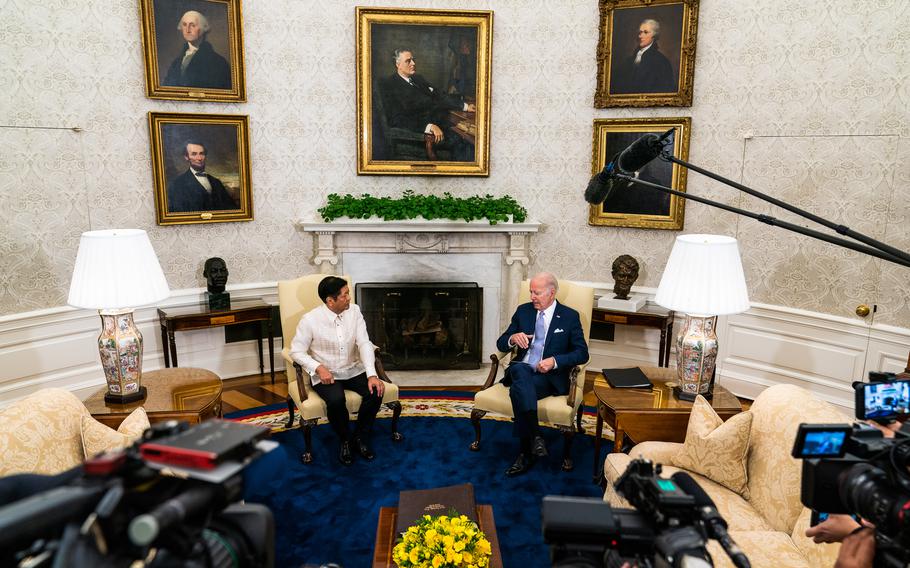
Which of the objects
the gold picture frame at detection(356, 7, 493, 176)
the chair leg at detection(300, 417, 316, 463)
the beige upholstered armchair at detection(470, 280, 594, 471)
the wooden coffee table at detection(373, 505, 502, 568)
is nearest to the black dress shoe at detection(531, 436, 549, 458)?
the beige upholstered armchair at detection(470, 280, 594, 471)

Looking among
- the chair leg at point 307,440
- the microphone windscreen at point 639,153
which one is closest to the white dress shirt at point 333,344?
the chair leg at point 307,440

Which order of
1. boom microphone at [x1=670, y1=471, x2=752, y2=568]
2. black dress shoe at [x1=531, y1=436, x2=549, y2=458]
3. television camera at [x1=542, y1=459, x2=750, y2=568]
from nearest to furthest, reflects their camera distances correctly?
boom microphone at [x1=670, y1=471, x2=752, y2=568], television camera at [x1=542, y1=459, x2=750, y2=568], black dress shoe at [x1=531, y1=436, x2=549, y2=458]

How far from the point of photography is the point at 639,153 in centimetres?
213

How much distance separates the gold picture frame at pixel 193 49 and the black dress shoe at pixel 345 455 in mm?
3378

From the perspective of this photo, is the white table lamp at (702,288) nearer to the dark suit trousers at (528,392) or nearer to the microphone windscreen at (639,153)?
the dark suit trousers at (528,392)

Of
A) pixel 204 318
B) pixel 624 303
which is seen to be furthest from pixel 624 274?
pixel 204 318

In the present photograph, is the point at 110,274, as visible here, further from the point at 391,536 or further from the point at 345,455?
the point at 391,536

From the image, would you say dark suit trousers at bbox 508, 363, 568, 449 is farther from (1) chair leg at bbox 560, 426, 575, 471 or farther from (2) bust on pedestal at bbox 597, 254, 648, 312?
(2) bust on pedestal at bbox 597, 254, 648, 312

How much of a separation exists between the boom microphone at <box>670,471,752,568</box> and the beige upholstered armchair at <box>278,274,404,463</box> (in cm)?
292

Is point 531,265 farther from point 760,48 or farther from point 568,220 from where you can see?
point 760,48

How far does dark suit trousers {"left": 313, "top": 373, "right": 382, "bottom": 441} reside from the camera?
424 cm

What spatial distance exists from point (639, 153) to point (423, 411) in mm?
3528

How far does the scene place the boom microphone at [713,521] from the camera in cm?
133

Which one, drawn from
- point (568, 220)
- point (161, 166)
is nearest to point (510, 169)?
point (568, 220)
